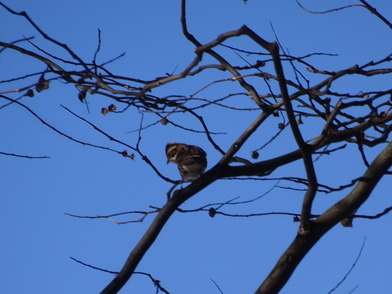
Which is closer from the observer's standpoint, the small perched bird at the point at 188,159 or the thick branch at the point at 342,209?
the thick branch at the point at 342,209

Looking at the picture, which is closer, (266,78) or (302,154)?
(302,154)

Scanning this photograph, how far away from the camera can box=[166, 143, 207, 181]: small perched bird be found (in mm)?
6301

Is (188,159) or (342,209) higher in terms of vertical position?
(188,159)

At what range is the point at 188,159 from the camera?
639 cm

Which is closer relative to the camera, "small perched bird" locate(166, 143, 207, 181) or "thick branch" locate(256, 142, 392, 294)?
"thick branch" locate(256, 142, 392, 294)

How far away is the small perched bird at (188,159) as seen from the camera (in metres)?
6.30

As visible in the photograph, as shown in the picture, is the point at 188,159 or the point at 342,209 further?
the point at 188,159

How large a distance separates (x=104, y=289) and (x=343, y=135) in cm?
146

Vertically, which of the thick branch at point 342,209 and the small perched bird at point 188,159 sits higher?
the small perched bird at point 188,159

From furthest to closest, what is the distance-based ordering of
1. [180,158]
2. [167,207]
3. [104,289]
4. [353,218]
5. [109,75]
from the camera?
[180,158]
[109,75]
[353,218]
[167,207]
[104,289]

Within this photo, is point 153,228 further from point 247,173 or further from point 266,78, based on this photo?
point 266,78

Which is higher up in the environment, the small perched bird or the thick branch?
the small perched bird

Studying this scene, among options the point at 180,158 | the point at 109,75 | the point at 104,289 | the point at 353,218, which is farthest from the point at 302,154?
the point at 180,158

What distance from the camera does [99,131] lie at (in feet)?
12.5
